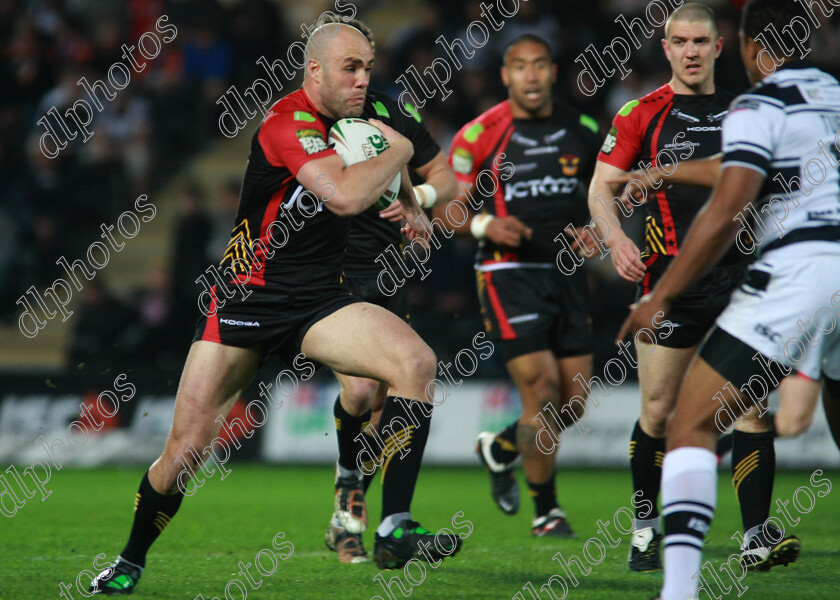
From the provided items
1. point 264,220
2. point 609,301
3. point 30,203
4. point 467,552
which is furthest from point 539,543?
point 30,203

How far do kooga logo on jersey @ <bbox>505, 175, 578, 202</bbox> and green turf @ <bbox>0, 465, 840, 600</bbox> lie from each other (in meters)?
2.35

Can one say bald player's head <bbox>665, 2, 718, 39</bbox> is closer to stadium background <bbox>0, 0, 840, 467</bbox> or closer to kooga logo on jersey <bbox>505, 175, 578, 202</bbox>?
kooga logo on jersey <bbox>505, 175, 578, 202</bbox>

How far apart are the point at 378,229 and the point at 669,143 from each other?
1872mm

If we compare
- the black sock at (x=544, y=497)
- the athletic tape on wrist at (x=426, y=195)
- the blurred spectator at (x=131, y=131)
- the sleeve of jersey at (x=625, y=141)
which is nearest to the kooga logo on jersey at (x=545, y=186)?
the sleeve of jersey at (x=625, y=141)

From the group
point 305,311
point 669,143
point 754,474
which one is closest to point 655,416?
point 754,474

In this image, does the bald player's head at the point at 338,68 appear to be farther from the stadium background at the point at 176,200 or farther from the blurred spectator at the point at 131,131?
the blurred spectator at the point at 131,131

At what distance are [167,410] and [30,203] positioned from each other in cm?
458

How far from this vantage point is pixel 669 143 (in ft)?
20.4

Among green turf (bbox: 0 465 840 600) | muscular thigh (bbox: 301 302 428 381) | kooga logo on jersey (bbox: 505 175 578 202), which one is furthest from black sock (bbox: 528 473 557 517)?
muscular thigh (bbox: 301 302 428 381)

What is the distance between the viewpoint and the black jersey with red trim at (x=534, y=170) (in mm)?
7914

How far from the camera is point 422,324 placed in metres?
13.1

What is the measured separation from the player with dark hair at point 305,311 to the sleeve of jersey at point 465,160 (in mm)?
2622

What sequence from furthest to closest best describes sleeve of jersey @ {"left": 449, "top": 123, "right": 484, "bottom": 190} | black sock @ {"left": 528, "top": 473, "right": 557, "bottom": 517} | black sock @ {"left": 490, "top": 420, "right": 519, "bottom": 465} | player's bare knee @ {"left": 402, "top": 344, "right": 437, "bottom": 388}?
black sock @ {"left": 490, "top": 420, "right": 519, "bottom": 465} < sleeve of jersey @ {"left": 449, "top": 123, "right": 484, "bottom": 190} < black sock @ {"left": 528, "top": 473, "right": 557, "bottom": 517} < player's bare knee @ {"left": 402, "top": 344, "right": 437, "bottom": 388}

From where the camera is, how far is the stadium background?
12961 millimetres
